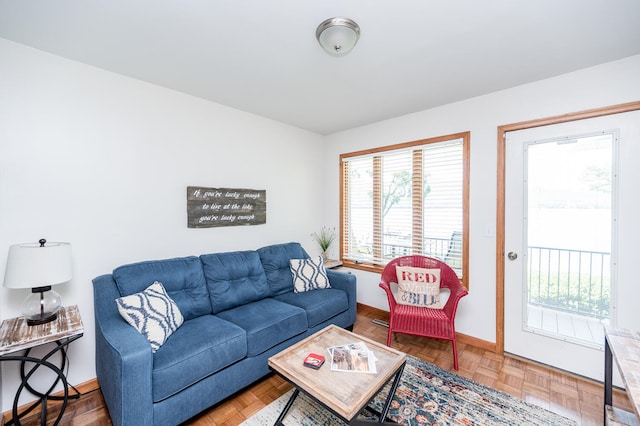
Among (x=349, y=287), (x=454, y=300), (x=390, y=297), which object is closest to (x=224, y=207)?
(x=349, y=287)

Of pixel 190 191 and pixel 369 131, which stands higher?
pixel 369 131

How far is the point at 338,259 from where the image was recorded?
13.2ft

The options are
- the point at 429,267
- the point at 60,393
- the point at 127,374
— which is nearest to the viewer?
the point at 127,374

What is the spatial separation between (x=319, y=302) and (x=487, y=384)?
1522 millimetres

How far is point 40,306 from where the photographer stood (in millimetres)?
1701

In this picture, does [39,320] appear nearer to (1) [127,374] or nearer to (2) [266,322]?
(1) [127,374]

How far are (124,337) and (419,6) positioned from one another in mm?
2578

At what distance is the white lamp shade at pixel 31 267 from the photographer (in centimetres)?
156

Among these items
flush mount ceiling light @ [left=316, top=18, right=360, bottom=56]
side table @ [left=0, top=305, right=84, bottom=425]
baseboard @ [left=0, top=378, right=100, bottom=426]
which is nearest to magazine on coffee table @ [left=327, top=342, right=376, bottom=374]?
side table @ [left=0, top=305, right=84, bottom=425]

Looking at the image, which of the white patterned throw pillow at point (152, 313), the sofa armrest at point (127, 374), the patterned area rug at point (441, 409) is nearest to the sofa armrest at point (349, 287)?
the patterned area rug at point (441, 409)

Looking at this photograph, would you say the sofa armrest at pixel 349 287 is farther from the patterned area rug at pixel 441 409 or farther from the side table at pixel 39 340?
the side table at pixel 39 340

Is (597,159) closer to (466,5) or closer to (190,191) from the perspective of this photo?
(466,5)

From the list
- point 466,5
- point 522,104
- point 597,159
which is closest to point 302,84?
point 466,5

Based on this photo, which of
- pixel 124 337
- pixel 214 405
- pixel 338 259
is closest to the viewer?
pixel 124 337
